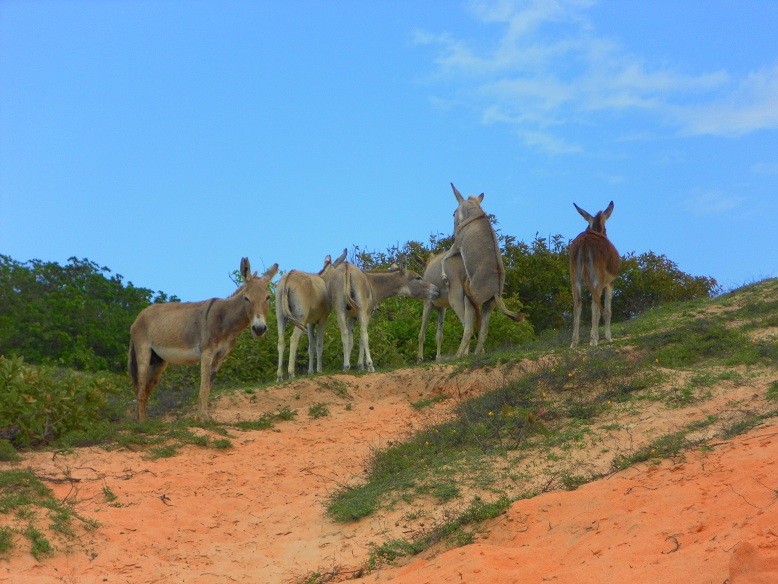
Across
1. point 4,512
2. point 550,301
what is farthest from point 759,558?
point 550,301

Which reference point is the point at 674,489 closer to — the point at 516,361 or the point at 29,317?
the point at 516,361

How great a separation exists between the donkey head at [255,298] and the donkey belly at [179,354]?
2.88ft

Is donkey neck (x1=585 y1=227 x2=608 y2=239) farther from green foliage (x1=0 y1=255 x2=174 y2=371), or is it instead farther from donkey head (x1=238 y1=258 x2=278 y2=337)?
green foliage (x1=0 y1=255 x2=174 y2=371)

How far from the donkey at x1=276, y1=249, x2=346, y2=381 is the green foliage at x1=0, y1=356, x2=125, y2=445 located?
13.7ft

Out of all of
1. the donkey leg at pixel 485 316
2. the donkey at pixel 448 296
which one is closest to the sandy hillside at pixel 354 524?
the donkey leg at pixel 485 316

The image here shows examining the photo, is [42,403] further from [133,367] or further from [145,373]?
[133,367]

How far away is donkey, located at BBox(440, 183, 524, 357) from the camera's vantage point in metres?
17.6

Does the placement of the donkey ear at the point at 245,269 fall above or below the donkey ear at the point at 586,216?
below

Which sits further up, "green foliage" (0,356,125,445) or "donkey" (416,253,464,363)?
"donkey" (416,253,464,363)

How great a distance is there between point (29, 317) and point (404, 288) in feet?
26.7

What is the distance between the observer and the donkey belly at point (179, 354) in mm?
13047

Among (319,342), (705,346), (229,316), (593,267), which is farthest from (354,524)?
(319,342)

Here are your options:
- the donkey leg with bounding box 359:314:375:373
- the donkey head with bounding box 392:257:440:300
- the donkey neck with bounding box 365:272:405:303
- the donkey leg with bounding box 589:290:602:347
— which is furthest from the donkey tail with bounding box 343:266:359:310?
the donkey leg with bounding box 589:290:602:347

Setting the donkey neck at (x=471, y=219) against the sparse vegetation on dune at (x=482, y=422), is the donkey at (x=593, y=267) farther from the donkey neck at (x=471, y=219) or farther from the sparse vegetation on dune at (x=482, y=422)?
the donkey neck at (x=471, y=219)
